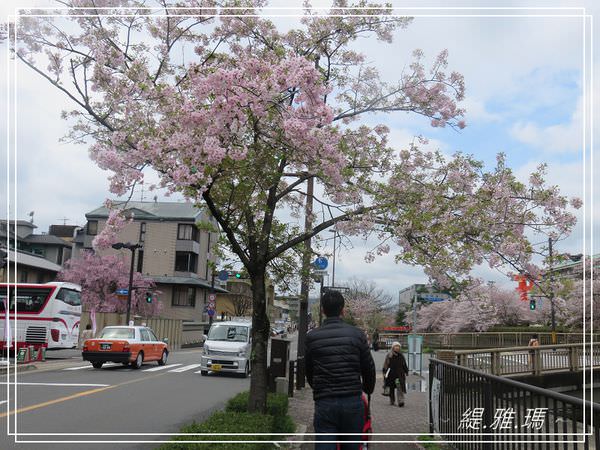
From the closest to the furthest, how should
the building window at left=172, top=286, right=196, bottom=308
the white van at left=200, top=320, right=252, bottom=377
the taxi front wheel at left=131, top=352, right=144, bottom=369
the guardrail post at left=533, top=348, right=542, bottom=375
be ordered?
the guardrail post at left=533, top=348, right=542, bottom=375, the white van at left=200, top=320, right=252, bottom=377, the taxi front wheel at left=131, top=352, right=144, bottom=369, the building window at left=172, top=286, right=196, bottom=308

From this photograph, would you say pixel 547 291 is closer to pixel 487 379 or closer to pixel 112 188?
pixel 487 379

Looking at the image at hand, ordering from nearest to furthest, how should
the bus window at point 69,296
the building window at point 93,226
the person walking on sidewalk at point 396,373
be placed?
the building window at point 93,226 < the person walking on sidewalk at point 396,373 < the bus window at point 69,296

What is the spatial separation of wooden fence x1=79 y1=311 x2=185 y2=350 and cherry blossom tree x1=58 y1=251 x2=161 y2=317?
6.06m

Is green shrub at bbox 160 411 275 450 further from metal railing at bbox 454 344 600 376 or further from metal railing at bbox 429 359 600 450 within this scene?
metal railing at bbox 454 344 600 376

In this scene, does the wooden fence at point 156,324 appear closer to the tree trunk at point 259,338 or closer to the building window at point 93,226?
the building window at point 93,226

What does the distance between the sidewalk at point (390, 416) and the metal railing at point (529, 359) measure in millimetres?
2241

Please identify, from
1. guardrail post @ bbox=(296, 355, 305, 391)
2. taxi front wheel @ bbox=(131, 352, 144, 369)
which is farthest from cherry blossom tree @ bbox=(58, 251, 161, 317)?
guardrail post @ bbox=(296, 355, 305, 391)

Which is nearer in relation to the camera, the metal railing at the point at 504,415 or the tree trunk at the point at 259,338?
the metal railing at the point at 504,415

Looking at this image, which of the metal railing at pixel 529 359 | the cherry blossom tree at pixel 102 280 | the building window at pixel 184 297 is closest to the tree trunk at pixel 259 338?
the metal railing at pixel 529 359

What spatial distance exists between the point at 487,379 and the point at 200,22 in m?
6.32

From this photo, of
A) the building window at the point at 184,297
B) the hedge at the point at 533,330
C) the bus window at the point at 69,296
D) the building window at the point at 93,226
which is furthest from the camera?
the building window at the point at 184,297

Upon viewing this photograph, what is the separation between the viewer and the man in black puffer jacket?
14.8ft

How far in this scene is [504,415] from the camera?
18.8ft

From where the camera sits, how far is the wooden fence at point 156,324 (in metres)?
36.2
